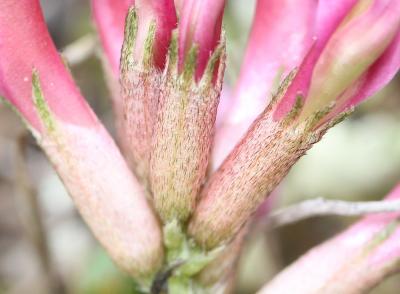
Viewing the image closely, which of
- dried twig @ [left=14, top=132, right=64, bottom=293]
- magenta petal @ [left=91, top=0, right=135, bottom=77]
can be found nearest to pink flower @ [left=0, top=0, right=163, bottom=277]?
magenta petal @ [left=91, top=0, right=135, bottom=77]

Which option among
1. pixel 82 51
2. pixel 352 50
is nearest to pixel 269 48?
pixel 352 50

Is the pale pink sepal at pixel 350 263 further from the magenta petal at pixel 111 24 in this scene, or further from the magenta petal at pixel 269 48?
the magenta petal at pixel 111 24

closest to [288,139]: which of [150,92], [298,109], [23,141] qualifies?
[298,109]

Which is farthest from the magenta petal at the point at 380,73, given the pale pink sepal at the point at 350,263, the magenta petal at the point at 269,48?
the pale pink sepal at the point at 350,263

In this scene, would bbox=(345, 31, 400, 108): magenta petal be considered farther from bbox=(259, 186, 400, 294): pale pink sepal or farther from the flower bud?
bbox=(259, 186, 400, 294): pale pink sepal

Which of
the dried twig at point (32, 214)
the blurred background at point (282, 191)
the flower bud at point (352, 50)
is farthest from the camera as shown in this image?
the blurred background at point (282, 191)

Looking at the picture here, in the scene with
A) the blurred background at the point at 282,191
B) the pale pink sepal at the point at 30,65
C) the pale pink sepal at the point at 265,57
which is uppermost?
the pale pink sepal at the point at 30,65

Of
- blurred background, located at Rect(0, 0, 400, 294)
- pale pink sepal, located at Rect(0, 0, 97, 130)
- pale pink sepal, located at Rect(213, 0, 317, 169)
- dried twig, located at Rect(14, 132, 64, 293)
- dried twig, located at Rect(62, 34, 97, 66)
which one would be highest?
pale pink sepal, located at Rect(0, 0, 97, 130)
